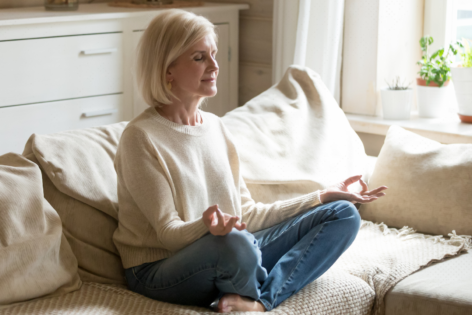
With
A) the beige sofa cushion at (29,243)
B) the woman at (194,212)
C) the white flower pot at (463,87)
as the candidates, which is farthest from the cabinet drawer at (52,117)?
the white flower pot at (463,87)

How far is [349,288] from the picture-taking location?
61.6 inches

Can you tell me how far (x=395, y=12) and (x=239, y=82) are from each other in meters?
0.85

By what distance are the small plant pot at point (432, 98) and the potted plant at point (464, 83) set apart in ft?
0.28

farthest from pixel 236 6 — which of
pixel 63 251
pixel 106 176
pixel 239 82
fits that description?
pixel 63 251

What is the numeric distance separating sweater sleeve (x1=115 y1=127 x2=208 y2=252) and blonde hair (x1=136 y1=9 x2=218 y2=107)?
0.13m

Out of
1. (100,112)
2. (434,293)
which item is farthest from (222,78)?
(434,293)

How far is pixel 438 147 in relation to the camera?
2.03 metres

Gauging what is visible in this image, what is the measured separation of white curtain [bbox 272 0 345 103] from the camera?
8.50 ft

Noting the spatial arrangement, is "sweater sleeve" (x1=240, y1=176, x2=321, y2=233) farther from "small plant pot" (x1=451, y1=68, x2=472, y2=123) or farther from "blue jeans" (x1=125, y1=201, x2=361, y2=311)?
"small plant pot" (x1=451, y1=68, x2=472, y2=123)

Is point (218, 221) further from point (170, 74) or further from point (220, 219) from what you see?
point (170, 74)

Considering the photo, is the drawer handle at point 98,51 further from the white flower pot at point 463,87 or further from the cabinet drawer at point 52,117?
the white flower pot at point 463,87

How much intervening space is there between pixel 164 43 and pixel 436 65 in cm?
150

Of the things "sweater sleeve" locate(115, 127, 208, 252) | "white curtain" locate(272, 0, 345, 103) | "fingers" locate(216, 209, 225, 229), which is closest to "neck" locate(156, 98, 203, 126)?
"sweater sleeve" locate(115, 127, 208, 252)

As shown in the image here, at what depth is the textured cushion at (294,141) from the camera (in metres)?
1.91
